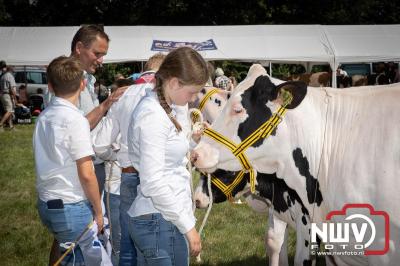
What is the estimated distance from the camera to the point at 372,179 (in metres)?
3.43

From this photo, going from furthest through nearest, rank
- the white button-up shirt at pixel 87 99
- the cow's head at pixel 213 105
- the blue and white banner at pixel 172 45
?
the blue and white banner at pixel 172 45
the cow's head at pixel 213 105
the white button-up shirt at pixel 87 99

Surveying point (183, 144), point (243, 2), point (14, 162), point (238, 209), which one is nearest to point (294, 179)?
point (183, 144)

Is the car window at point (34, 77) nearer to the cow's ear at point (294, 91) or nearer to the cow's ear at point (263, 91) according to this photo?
the cow's ear at point (263, 91)

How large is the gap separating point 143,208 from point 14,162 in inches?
405

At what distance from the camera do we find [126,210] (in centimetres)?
362

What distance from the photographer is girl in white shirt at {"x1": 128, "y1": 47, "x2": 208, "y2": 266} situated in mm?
2873

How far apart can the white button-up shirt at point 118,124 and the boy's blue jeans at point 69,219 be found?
1.74 feet

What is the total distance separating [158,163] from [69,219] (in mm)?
992

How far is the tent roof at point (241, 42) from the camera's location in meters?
19.9

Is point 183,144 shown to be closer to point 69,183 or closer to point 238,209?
point 69,183

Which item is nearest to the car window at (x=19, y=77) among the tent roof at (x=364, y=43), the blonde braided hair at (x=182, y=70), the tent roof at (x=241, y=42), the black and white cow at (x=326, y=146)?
the tent roof at (x=241, y=42)

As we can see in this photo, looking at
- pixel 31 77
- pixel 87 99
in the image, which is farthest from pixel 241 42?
pixel 87 99

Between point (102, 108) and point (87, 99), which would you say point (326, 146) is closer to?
point (102, 108)

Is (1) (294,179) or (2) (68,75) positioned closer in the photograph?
(2) (68,75)
